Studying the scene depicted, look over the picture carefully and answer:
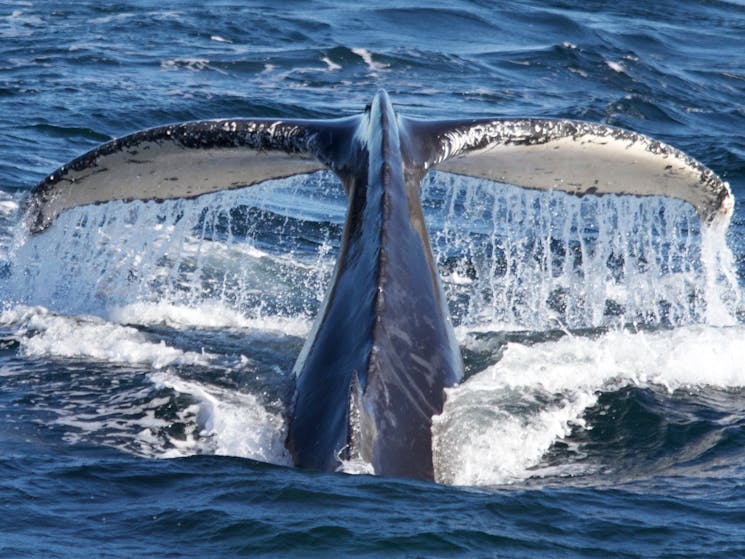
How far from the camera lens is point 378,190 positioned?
7586mm

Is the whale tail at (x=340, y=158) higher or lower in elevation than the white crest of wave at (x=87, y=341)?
higher

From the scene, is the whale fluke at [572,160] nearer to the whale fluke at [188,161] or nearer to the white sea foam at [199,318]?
the whale fluke at [188,161]

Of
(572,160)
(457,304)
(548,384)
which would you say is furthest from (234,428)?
(457,304)

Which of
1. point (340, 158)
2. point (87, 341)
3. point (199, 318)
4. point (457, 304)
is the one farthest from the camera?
point (457, 304)

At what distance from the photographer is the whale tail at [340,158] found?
8414 mm

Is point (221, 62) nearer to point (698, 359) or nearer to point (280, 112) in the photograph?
point (280, 112)

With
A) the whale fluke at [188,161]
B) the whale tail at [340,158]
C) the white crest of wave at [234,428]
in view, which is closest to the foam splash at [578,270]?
the whale tail at [340,158]

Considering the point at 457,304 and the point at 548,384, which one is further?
the point at 457,304

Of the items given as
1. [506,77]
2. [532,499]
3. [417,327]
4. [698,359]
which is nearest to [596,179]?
[698,359]

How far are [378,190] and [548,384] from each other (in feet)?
6.19

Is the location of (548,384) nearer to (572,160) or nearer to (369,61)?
(572,160)

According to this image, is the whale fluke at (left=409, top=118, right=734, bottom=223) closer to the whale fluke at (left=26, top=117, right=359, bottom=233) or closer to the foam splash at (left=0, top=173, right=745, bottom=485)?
the foam splash at (left=0, top=173, right=745, bottom=485)

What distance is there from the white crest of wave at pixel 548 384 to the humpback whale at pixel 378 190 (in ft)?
0.93

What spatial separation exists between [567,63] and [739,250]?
30.5ft
